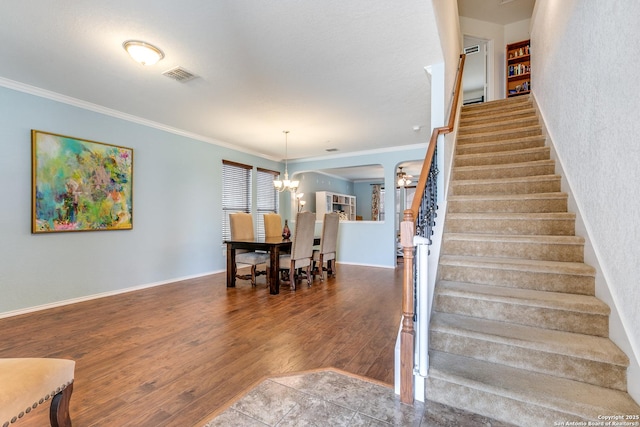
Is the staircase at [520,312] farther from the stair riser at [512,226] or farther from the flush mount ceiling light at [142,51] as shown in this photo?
the flush mount ceiling light at [142,51]

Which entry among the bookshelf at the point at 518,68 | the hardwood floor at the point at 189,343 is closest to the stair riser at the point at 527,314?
the hardwood floor at the point at 189,343

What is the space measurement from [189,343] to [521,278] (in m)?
→ 2.65

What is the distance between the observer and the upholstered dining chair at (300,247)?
4.20m

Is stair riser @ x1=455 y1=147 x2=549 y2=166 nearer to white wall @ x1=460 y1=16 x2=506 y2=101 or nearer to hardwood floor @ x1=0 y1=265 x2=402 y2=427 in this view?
hardwood floor @ x1=0 y1=265 x2=402 y2=427

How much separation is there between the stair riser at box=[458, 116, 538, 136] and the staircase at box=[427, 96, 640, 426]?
0.68 m

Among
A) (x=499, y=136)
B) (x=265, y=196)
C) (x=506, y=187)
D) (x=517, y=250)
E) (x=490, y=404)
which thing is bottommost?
(x=490, y=404)

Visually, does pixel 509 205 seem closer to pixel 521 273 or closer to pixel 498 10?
pixel 521 273

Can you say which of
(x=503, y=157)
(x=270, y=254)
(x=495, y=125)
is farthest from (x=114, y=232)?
(x=495, y=125)

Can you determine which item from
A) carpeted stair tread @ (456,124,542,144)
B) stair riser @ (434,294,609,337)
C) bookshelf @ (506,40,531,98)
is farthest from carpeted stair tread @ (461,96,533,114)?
stair riser @ (434,294,609,337)

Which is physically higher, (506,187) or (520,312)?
(506,187)

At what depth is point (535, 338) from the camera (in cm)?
163

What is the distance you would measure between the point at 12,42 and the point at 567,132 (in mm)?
4752

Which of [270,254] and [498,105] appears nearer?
[270,254]

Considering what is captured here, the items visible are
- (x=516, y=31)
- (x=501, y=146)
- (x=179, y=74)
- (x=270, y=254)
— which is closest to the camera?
(x=179, y=74)
